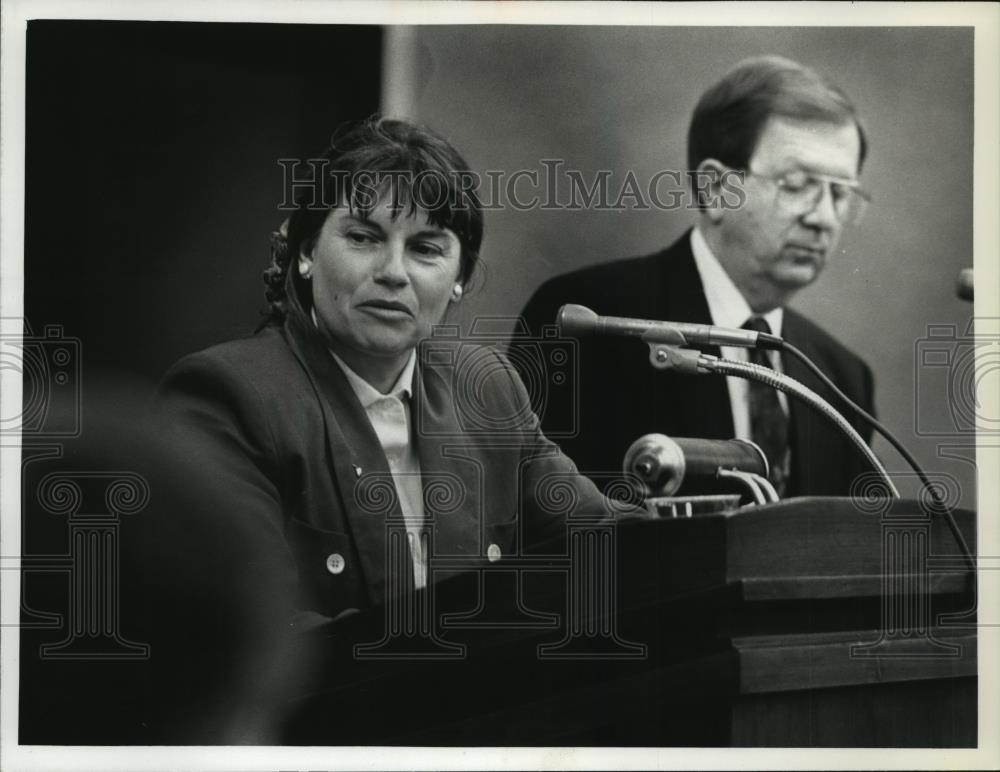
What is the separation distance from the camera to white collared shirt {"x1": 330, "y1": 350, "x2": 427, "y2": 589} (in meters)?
4.07

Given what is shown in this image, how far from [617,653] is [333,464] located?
1016 mm

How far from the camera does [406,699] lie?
13.3 feet

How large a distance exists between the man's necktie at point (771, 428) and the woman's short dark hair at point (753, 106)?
71 cm

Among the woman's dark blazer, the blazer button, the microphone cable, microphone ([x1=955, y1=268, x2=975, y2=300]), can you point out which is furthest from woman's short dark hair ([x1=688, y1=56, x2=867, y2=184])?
the blazer button

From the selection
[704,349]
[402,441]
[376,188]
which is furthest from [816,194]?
[402,441]

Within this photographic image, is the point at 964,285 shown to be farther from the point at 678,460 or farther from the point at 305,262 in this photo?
the point at 305,262

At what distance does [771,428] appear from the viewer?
415 centimetres

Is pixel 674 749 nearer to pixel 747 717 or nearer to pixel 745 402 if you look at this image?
pixel 747 717

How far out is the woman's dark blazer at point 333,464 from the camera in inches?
157

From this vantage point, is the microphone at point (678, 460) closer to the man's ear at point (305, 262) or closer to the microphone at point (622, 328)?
the microphone at point (622, 328)

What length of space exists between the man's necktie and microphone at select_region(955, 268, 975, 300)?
663mm

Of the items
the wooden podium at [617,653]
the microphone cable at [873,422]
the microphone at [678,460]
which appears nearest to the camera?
the wooden podium at [617,653]

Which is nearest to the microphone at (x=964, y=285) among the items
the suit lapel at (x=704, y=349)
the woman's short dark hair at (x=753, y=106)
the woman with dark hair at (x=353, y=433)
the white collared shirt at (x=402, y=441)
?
the woman's short dark hair at (x=753, y=106)

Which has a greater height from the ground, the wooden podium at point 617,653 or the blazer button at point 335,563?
the blazer button at point 335,563
